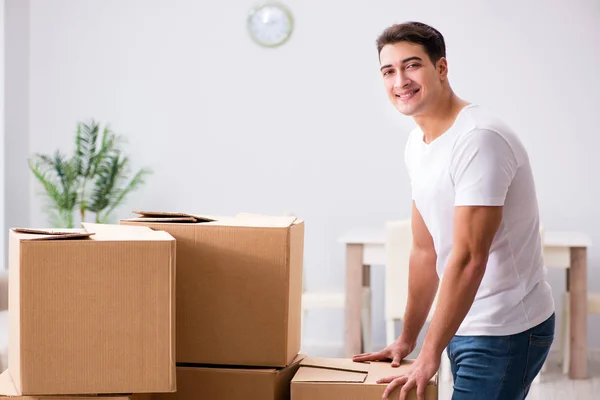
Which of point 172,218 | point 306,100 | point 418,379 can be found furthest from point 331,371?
point 306,100

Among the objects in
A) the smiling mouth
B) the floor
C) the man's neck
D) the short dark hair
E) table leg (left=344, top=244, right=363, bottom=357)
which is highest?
the short dark hair

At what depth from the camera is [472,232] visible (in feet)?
4.83

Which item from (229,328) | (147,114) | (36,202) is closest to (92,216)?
(36,202)

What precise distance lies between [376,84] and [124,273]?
3.79 m

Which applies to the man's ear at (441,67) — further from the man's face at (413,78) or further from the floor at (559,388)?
A: the floor at (559,388)

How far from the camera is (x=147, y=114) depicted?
17.2 feet

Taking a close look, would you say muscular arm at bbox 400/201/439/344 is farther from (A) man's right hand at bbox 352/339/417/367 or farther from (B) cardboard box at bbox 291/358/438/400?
(B) cardboard box at bbox 291/358/438/400

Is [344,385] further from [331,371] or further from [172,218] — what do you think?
[172,218]

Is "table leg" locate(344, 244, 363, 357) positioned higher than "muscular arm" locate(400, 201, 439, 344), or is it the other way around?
"muscular arm" locate(400, 201, 439, 344)

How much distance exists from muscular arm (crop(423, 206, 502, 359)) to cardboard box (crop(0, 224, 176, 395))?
47 centimetres

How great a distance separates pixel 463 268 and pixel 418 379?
0.22 m

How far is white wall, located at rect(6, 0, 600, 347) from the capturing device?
4828 mm

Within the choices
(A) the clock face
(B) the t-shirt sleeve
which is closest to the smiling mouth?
(B) the t-shirt sleeve

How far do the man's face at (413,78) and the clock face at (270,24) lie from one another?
354cm
